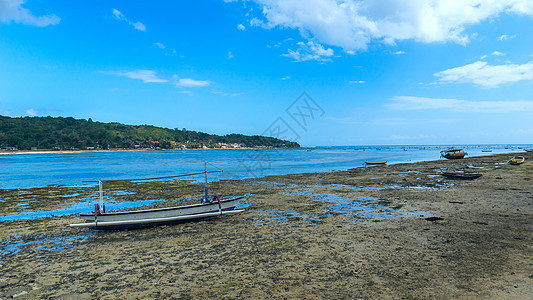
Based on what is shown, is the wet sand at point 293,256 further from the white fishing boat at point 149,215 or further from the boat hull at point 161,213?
the boat hull at point 161,213

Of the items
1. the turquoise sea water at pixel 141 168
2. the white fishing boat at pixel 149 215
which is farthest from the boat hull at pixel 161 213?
the turquoise sea water at pixel 141 168

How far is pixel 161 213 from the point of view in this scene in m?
13.1

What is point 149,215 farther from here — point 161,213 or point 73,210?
point 73,210

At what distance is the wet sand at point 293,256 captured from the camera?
685 centimetres

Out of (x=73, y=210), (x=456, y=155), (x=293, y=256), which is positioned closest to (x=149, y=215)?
(x=293, y=256)

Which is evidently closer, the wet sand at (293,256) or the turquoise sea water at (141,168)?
the wet sand at (293,256)

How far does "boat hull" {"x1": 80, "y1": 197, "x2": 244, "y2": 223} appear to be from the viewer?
1245 centimetres

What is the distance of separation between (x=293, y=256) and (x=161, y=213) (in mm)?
7136

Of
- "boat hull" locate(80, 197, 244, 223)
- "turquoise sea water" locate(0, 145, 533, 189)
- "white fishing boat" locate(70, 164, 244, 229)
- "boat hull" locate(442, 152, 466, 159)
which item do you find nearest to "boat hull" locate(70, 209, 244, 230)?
"white fishing boat" locate(70, 164, 244, 229)

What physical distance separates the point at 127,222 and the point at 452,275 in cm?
1217

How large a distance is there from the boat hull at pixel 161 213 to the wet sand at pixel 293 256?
23.6 inches

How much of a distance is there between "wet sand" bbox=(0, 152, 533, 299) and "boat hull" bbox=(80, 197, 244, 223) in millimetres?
600

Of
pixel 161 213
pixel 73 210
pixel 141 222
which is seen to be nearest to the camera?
pixel 141 222

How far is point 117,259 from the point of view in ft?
30.1
